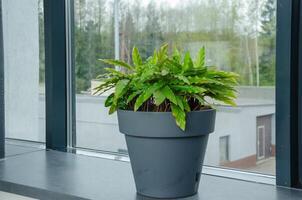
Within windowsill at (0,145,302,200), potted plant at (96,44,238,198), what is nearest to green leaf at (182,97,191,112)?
potted plant at (96,44,238,198)

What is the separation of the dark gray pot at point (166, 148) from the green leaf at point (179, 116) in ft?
0.07

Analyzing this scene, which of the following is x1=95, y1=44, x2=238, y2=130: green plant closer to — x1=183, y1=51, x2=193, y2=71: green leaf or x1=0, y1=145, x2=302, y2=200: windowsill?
x1=183, y1=51, x2=193, y2=71: green leaf

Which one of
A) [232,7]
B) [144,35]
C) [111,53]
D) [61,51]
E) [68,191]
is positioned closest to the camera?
[68,191]

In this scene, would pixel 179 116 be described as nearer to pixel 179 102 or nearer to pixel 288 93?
pixel 179 102

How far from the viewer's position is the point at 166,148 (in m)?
1.05

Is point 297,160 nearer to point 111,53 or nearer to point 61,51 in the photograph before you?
point 111,53

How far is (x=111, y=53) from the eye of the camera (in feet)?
5.24

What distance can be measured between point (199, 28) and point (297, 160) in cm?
51

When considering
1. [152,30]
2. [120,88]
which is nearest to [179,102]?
[120,88]

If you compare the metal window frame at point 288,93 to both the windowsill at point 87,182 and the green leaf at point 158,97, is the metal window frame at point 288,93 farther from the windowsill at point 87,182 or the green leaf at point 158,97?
the green leaf at point 158,97

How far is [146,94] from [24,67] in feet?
3.16

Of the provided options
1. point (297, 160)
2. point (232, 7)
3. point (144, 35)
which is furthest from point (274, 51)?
point (144, 35)

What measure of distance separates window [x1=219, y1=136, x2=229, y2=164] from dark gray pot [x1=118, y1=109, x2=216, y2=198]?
0.90 feet

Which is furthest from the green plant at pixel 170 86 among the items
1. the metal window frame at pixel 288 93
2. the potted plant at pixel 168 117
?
the metal window frame at pixel 288 93
